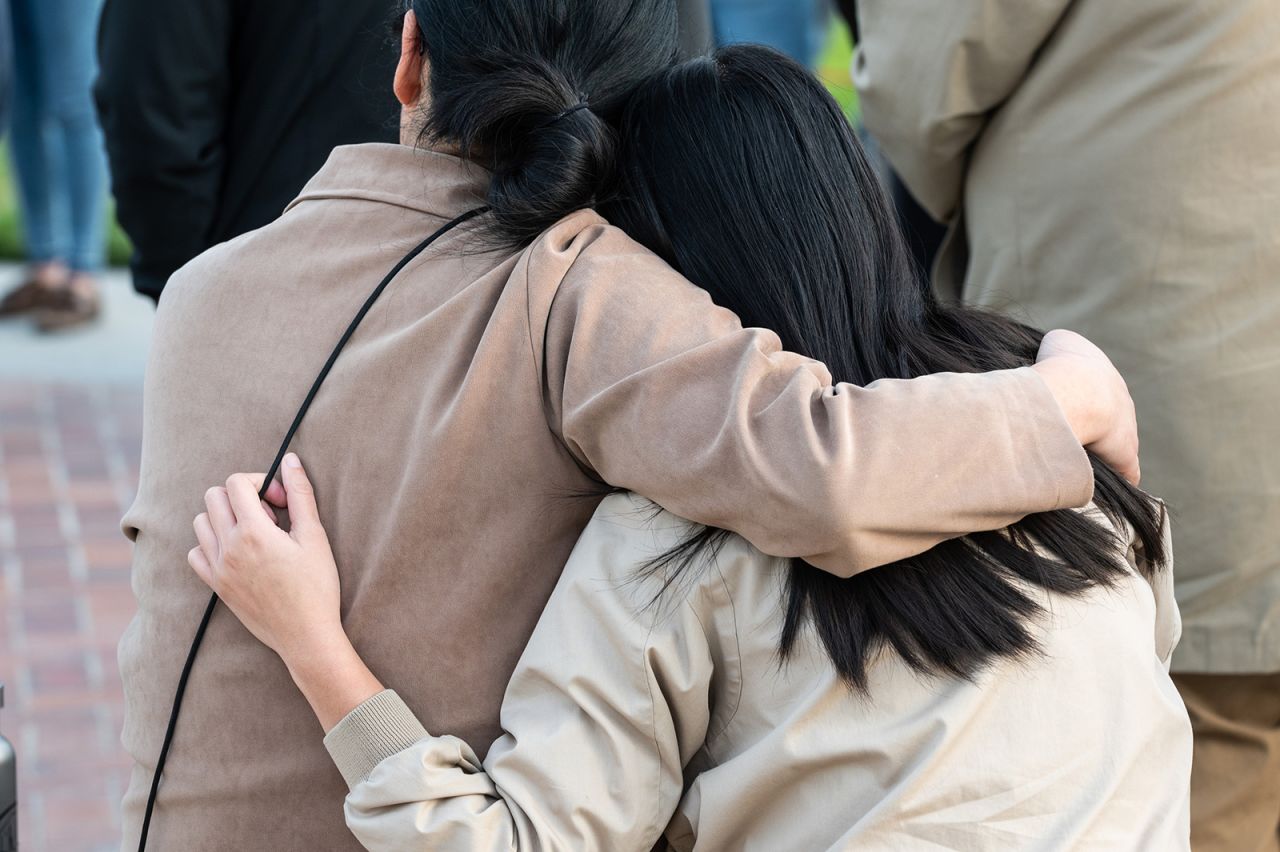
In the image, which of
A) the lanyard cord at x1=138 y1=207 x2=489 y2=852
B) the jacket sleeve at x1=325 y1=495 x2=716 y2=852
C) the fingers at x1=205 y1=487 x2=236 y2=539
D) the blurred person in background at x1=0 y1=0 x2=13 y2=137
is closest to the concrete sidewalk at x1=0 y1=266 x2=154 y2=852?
the blurred person in background at x1=0 y1=0 x2=13 y2=137

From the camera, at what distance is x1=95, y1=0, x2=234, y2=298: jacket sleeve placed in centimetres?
260

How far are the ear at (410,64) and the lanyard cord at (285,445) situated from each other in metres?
0.17

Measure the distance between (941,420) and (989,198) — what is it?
1295mm

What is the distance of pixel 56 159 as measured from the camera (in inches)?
227

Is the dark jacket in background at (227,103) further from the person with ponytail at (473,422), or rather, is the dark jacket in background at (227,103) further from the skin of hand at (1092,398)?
the skin of hand at (1092,398)

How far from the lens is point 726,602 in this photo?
1.31 meters

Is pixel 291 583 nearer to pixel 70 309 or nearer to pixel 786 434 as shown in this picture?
pixel 786 434

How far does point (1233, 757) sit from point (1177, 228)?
849 mm

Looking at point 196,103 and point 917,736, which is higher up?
point 917,736

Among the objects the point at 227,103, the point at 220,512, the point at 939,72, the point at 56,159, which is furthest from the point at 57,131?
the point at 220,512

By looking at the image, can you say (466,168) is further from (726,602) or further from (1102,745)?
(1102,745)

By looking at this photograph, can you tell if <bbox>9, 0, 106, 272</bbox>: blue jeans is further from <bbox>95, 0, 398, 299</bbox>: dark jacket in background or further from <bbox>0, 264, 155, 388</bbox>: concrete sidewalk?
<bbox>95, 0, 398, 299</bbox>: dark jacket in background

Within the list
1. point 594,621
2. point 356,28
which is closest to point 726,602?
point 594,621

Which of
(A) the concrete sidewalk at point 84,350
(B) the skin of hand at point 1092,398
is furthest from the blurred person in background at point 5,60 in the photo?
(B) the skin of hand at point 1092,398
